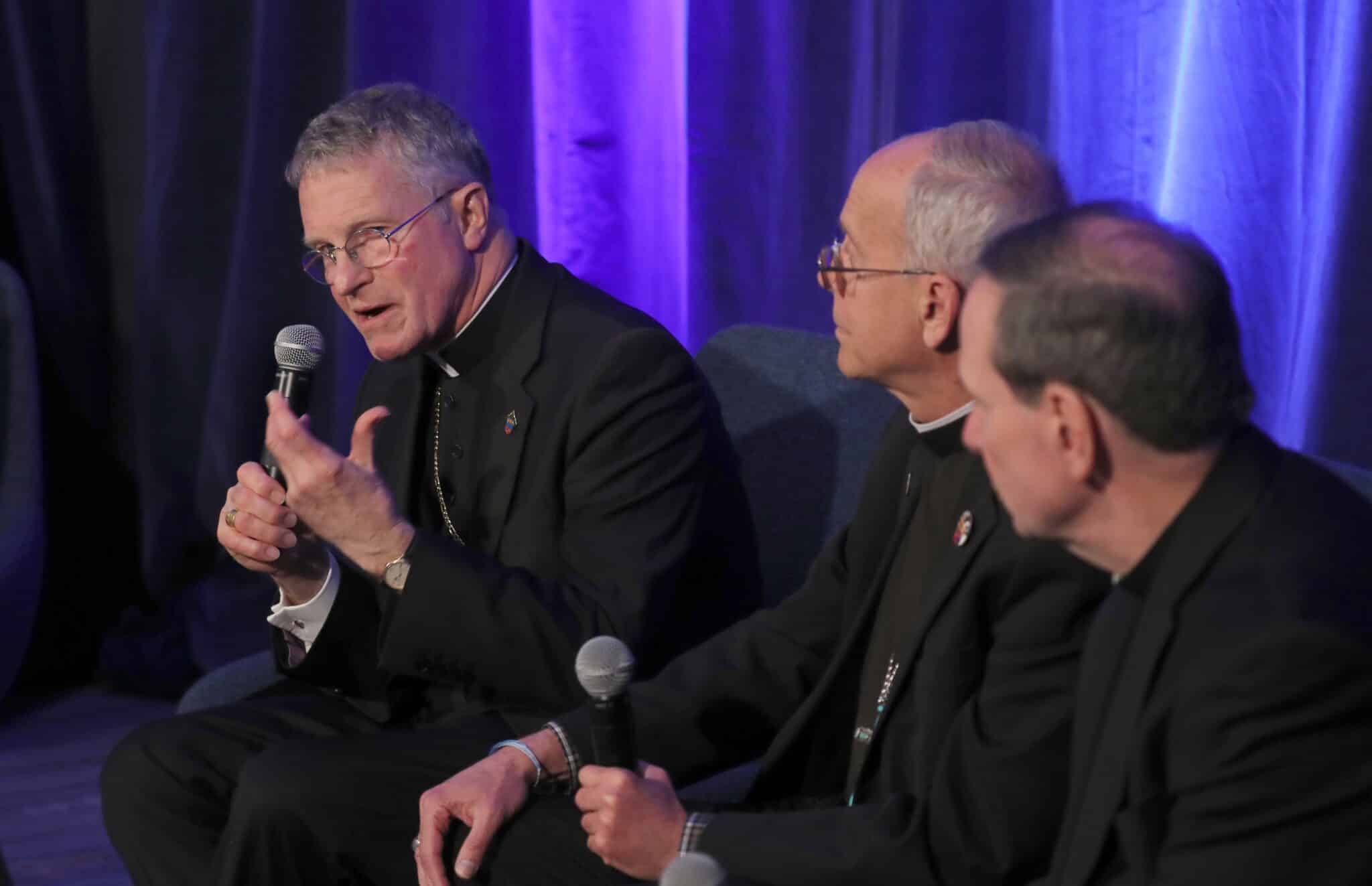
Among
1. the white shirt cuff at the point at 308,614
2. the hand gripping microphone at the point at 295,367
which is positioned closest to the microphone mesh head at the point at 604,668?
the hand gripping microphone at the point at 295,367

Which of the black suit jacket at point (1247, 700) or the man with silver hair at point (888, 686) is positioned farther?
the man with silver hair at point (888, 686)

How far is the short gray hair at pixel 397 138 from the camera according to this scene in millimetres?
2387

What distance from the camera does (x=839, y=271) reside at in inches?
74.0

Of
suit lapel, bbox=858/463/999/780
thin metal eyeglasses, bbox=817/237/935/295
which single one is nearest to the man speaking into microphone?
thin metal eyeglasses, bbox=817/237/935/295

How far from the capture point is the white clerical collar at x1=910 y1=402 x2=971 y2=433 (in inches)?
71.4


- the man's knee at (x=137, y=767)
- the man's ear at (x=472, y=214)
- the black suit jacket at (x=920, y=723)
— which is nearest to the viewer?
the black suit jacket at (x=920, y=723)

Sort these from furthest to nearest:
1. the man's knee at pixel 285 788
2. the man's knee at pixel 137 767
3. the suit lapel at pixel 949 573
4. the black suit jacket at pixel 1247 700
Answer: the man's knee at pixel 137 767 → the man's knee at pixel 285 788 → the suit lapel at pixel 949 573 → the black suit jacket at pixel 1247 700

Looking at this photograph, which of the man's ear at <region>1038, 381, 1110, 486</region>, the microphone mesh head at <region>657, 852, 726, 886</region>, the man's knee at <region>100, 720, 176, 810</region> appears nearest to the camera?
the microphone mesh head at <region>657, 852, 726, 886</region>

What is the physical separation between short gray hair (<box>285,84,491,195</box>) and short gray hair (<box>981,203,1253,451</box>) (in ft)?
4.41

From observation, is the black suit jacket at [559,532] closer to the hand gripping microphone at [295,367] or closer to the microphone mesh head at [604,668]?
the hand gripping microphone at [295,367]

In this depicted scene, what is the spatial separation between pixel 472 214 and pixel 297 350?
42 cm

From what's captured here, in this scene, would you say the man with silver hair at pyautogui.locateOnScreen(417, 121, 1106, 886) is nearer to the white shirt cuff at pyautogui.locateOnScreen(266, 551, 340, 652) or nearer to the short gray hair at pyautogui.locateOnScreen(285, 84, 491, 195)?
the white shirt cuff at pyautogui.locateOnScreen(266, 551, 340, 652)

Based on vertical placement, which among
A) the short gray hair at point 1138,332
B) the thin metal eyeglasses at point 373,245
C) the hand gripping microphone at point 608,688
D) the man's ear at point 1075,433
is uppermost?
the short gray hair at point 1138,332

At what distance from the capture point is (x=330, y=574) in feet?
7.88
